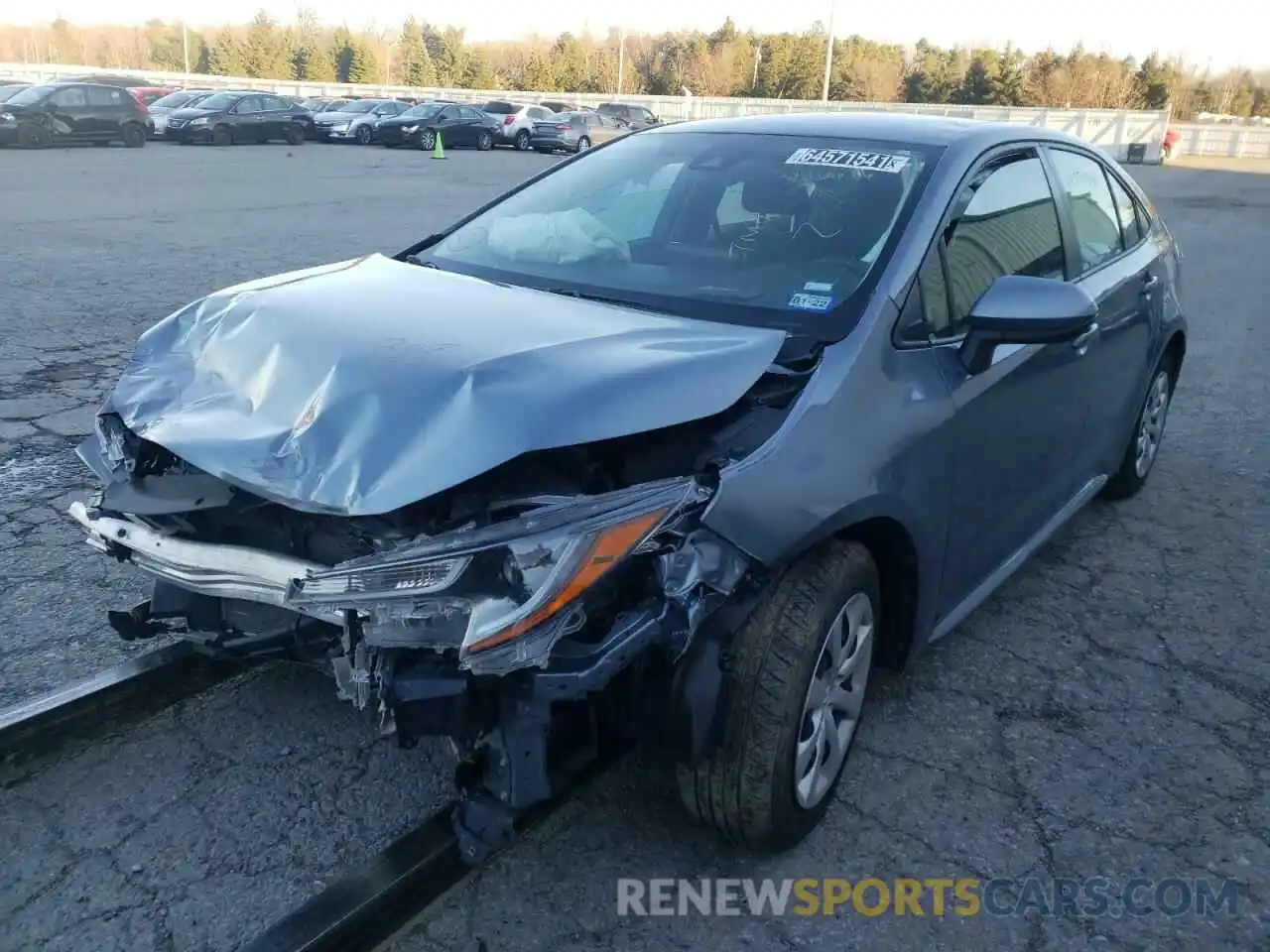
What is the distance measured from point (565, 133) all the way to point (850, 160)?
30663 millimetres

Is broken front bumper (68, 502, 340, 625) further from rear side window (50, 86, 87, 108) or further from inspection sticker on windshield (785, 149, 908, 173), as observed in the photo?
rear side window (50, 86, 87, 108)

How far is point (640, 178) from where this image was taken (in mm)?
3725

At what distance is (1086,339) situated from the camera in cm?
371

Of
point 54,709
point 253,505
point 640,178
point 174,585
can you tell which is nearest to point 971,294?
point 640,178

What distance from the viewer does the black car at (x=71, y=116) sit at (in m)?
24.8

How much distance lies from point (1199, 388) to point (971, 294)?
5.20 meters

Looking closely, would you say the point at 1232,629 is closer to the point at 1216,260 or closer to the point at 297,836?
the point at 297,836

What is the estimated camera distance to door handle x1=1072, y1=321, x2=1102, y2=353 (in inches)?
142

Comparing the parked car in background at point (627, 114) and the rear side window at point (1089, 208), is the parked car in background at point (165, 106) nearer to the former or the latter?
the parked car in background at point (627, 114)

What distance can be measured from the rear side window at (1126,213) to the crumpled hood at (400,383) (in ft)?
8.33

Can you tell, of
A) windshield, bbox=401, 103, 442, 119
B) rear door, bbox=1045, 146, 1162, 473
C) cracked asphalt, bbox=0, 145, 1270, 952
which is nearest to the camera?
cracked asphalt, bbox=0, 145, 1270, 952

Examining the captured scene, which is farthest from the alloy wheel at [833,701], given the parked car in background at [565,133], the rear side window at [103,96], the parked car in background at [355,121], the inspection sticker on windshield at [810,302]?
the parked car in background at [355,121]

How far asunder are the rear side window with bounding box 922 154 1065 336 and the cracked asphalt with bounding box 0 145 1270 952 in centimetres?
127

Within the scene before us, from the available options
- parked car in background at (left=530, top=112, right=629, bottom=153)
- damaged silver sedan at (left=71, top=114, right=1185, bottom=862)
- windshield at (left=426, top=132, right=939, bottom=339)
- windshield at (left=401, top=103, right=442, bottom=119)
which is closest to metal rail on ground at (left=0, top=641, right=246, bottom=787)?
damaged silver sedan at (left=71, top=114, right=1185, bottom=862)
